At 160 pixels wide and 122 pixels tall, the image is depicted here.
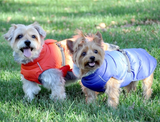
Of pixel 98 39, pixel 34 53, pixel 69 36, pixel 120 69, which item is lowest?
pixel 69 36

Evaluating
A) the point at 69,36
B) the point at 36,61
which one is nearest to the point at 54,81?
the point at 36,61

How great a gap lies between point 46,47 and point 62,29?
537 cm

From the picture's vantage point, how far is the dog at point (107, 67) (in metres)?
4.01

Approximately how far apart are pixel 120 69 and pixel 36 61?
156cm

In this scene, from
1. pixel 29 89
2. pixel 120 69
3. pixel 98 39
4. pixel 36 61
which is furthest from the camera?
pixel 29 89

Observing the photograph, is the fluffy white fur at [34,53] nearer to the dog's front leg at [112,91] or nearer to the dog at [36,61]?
the dog at [36,61]

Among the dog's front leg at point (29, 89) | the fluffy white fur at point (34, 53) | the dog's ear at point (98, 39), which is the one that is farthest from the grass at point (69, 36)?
the dog's ear at point (98, 39)

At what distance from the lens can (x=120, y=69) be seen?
4258 millimetres

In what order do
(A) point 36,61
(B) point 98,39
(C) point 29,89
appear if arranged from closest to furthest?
(B) point 98,39 → (A) point 36,61 → (C) point 29,89

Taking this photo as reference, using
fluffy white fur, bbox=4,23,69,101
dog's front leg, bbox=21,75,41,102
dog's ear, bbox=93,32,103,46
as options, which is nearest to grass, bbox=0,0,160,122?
dog's front leg, bbox=21,75,41,102

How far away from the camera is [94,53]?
4.00 meters

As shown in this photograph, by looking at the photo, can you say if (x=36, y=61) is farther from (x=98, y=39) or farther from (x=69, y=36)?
(x=69, y=36)

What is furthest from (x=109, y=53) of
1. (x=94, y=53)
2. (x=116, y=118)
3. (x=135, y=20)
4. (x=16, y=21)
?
(x=16, y=21)

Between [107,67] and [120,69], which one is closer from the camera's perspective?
[107,67]
